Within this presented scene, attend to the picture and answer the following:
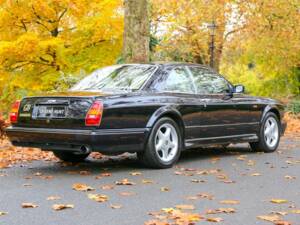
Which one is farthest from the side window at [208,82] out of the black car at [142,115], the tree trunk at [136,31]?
the tree trunk at [136,31]

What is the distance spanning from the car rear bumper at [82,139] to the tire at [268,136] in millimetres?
3209

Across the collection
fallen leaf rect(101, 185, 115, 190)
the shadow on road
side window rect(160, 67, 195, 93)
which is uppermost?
side window rect(160, 67, 195, 93)

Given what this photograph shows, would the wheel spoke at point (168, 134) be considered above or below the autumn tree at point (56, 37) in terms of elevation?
below

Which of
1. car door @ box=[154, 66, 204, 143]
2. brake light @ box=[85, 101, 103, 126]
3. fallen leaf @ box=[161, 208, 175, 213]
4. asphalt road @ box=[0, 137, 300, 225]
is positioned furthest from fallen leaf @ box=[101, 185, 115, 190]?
car door @ box=[154, 66, 204, 143]

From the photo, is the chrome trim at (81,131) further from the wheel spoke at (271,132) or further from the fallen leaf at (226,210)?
the wheel spoke at (271,132)

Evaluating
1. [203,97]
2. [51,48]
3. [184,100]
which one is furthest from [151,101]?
[51,48]

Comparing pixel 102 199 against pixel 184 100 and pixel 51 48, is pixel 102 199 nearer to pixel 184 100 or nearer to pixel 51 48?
pixel 184 100

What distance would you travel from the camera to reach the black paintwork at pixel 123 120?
7656mm

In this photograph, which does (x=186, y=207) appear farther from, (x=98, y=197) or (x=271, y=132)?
(x=271, y=132)

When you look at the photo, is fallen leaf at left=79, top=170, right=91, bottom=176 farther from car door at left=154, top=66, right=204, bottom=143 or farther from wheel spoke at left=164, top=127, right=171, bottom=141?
car door at left=154, top=66, right=204, bottom=143

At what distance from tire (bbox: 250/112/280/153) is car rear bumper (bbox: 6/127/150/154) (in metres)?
3.21

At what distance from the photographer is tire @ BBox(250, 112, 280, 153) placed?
1068 cm

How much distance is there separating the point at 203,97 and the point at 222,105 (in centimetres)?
44

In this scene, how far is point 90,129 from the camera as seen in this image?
24.9 feet
